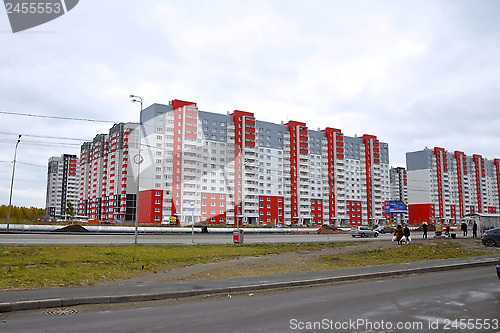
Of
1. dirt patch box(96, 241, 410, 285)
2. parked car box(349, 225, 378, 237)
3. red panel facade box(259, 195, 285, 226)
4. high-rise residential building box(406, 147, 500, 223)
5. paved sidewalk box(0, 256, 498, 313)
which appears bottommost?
parked car box(349, 225, 378, 237)

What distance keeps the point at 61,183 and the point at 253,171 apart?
101 m

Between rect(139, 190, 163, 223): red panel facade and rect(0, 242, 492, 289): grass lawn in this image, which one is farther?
rect(139, 190, 163, 223): red panel facade

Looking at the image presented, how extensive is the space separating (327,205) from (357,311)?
112 m

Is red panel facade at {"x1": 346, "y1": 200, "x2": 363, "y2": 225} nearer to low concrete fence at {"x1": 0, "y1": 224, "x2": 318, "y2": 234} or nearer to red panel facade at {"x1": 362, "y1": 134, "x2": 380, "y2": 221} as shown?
red panel facade at {"x1": 362, "y1": 134, "x2": 380, "y2": 221}

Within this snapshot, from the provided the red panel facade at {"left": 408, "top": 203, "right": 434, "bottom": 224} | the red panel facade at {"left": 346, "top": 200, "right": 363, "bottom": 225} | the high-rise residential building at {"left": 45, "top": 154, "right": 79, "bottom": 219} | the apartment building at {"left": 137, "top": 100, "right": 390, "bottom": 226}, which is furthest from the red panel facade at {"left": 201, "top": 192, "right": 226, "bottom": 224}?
the high-rise residential building at {"left": 45, "top": 154, "right": 79, "bottom": 219}

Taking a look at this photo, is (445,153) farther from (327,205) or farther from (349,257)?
(349,257)

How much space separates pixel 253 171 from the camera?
10594cm

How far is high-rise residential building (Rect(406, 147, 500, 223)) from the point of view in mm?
139375

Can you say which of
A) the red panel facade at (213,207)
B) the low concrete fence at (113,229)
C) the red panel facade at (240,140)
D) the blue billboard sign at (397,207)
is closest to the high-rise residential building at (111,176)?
the red panel facade at (213,207)

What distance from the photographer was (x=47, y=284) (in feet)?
37.1

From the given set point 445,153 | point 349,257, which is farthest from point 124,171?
point 445,153

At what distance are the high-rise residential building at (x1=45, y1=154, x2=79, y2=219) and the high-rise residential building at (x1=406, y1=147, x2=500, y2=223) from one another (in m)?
135

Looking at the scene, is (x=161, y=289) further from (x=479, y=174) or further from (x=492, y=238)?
(x=479, y=174)

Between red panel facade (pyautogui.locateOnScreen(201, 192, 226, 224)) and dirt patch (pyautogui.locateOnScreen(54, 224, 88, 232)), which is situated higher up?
red panel facade (pyautogui.locateOnScreen(201, 192, 226, 224))
